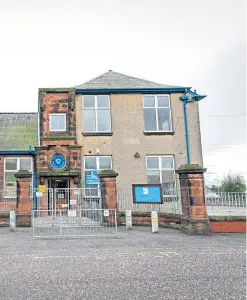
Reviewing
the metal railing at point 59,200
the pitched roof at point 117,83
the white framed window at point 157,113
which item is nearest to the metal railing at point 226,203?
the metal railing at point 59,200

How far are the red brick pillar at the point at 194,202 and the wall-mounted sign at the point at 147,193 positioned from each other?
1691 mm

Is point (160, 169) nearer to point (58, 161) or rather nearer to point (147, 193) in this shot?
point (147, 193)

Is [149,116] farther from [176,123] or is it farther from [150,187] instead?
[150,187]

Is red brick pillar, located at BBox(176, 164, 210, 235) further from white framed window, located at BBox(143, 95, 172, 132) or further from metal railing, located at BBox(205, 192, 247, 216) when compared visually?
white framed window, located at BBox(143, 95, 172, 132)

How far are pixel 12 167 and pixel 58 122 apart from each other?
422 centimetres

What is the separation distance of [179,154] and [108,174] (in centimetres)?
745

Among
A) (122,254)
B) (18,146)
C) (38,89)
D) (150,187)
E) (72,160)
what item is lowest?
(122,254)

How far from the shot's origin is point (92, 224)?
42.3ft

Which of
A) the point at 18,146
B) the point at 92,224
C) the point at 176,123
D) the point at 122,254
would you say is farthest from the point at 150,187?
the point at 18,146

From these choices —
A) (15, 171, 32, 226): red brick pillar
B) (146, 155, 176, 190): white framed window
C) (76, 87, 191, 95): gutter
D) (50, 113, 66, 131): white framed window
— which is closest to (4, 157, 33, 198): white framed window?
(50, 113, 66, 131): white framed window

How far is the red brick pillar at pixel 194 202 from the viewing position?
36.1 ft

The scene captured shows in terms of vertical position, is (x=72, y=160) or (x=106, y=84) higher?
(x=106, y=84)

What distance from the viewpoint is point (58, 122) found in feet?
64.6

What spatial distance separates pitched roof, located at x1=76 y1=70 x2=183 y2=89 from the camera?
20.7 metres
